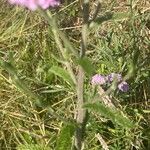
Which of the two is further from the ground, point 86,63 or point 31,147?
point 86,63

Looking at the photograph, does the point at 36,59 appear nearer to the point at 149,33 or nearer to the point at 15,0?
the point at 149,33

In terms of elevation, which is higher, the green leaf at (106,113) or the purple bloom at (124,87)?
the purple bloom at (124,87)

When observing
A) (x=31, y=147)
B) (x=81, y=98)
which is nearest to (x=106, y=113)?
(x=81, y=98)

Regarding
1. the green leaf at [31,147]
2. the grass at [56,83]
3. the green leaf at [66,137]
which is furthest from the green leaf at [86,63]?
the green leaf at [31,147]

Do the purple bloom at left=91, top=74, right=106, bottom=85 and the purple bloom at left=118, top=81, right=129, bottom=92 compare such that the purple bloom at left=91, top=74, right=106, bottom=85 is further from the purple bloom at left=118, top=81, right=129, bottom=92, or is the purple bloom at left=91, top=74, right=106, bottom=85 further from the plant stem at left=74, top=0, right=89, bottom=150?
the plant stem at left=74, top=0, right=89, bottom=150

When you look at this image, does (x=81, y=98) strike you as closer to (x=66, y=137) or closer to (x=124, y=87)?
(x=66, y=137)

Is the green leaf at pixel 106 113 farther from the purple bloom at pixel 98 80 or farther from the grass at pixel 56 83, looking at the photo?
the purple bloom at pixel 98 80
